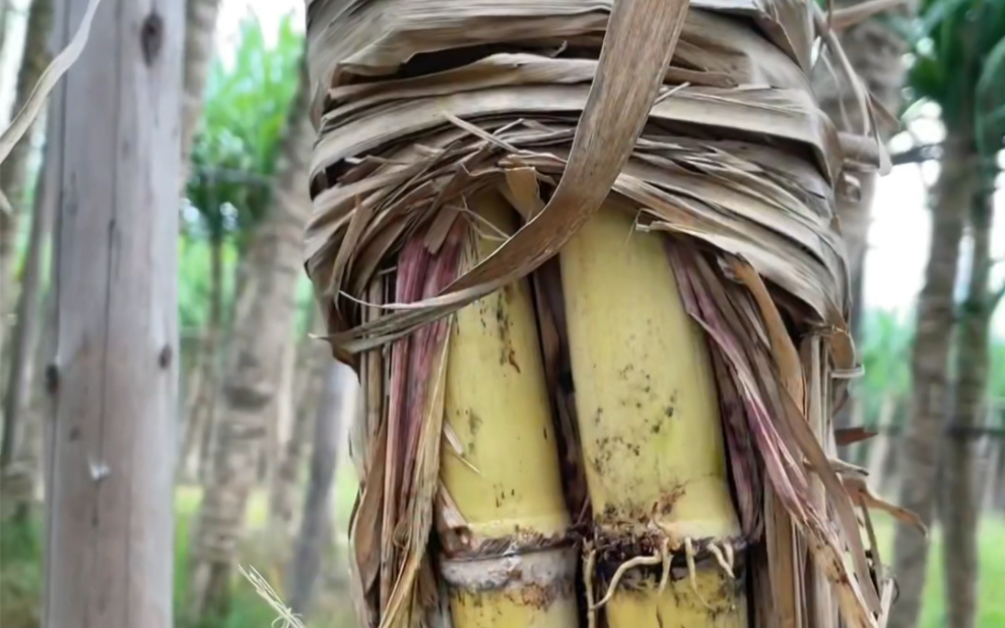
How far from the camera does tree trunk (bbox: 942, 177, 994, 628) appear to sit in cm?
118

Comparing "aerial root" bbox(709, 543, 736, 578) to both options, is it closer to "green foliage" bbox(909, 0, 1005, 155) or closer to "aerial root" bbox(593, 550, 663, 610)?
"aerial root" bbox(593, 550, 663, 610)

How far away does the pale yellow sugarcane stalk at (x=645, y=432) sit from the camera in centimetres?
26

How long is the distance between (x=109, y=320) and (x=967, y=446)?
3.48 ft

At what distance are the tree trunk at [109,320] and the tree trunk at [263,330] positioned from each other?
1.40 meters

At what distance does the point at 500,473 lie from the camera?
0.89 feet

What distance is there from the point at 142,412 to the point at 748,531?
39cm

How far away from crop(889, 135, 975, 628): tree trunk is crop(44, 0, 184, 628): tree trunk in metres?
0.95

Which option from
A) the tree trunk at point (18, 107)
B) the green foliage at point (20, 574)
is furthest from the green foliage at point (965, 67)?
the green foliage at point (20, 574)

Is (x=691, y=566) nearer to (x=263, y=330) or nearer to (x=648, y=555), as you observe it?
(x=648, y=555)

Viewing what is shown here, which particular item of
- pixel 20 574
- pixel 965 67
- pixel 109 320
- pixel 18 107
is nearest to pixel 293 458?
pixel 20 574

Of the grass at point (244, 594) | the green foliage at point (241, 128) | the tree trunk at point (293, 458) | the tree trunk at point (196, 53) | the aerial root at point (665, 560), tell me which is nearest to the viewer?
the aerial root at point (665, 560)

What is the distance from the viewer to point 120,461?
53 cm

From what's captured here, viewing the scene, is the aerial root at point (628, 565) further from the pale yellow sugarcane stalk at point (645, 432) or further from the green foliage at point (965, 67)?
the green foliage at point (965, 67)

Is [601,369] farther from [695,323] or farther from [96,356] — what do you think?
[96,356]
